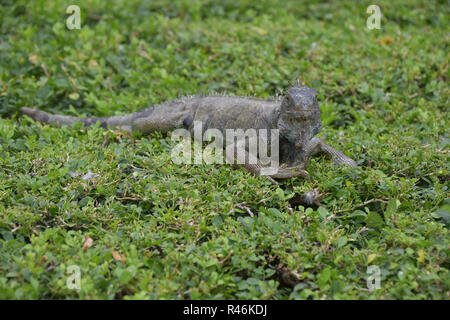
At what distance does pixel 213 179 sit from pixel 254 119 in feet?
3.31

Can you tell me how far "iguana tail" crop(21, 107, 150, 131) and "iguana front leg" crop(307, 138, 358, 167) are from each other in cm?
210

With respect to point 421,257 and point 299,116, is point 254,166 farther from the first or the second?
point 421,257

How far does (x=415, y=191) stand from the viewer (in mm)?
4250

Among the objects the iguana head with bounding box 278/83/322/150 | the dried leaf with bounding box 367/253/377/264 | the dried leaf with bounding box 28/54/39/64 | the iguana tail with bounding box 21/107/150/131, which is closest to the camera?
the dried leaf with bounding box 367/253/377/264

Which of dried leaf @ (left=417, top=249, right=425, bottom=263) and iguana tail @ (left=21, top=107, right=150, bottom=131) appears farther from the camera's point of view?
iguana tail @ (left=21, top=107, right=150, bottom=131)

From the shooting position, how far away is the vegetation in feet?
10.9

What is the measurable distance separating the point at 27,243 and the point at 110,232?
1.99 ft

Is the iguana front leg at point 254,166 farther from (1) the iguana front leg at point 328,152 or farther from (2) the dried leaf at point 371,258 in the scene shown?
(2) the dried leaf at point 371,258

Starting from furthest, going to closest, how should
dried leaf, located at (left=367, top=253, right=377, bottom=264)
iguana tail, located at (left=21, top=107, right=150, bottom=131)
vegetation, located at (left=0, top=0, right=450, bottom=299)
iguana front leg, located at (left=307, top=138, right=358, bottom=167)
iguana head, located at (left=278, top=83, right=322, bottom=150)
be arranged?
iguana tail, located at (left=21, top=107, right=150, bottom=131)
iguana front leg, located at (left=307, top=138, right=358, bottom=167)
iguana head, located at (left=278, top=83, right=322, bottom=150)
dried leaf, located at (left=367, top=253, right=377, bottom=264)
vegetation, located at (left=0, top=0, right=450, bottom=299)

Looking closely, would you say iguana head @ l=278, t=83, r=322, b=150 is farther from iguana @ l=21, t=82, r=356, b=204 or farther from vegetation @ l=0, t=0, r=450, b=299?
vegetation @ l=0, t=0, r=450, b=299

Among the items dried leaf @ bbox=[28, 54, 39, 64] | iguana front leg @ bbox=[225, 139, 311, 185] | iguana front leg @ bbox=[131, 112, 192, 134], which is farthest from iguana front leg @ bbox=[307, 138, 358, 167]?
dried leaf @ bbox=[28, 54, 39, 64]

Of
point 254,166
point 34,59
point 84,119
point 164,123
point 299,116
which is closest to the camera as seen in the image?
point 299,116

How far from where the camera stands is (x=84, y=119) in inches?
232

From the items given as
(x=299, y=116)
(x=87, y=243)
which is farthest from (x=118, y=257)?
(x=299, y=116)
